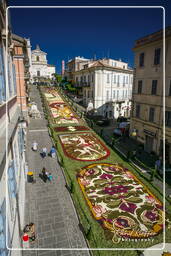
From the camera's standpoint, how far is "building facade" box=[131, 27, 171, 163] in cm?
1862

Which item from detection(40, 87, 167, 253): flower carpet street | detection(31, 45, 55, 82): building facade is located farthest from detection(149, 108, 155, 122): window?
detection(31, 45, 55, 82): building facade

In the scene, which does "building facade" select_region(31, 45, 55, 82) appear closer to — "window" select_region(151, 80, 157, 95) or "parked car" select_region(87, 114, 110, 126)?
"parked car" select_region(87, 114, 110, 126)

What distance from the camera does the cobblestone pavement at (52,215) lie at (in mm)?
8977

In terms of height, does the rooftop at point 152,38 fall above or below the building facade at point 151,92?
above

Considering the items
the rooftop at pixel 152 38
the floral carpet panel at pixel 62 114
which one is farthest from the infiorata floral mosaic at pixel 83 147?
the rooftop at pixel 152 38

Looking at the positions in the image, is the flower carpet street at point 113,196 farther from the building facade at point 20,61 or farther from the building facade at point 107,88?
the building facade at point 107,88

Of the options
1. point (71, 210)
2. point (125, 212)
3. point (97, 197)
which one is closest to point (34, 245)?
point (71, 210)

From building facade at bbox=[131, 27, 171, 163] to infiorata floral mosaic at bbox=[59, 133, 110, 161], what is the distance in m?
6.68

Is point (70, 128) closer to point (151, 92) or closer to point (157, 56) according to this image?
point (151, 92)

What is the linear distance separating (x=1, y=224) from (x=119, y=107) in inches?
1708

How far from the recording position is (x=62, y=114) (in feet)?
122

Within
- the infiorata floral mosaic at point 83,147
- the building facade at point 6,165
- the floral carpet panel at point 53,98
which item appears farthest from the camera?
the floral carpet panel at point 53,98

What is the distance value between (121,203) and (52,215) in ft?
17.6

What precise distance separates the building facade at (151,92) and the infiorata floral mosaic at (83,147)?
263 inches
